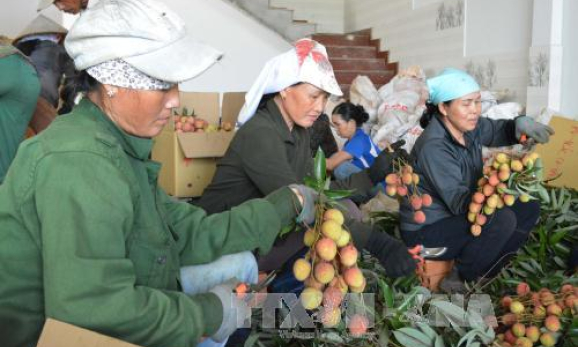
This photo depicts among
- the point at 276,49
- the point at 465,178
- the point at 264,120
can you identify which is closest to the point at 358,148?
the point at 465,178

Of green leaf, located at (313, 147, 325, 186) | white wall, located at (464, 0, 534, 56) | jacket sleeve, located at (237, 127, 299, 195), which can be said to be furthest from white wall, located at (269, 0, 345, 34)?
green leaf, located at (313, 147, 325, 186)

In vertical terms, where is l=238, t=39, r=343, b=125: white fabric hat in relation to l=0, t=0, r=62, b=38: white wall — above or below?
below

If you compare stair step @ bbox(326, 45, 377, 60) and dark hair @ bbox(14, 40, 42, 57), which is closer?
dark hair @ bbox(14, 40, 42, 57)

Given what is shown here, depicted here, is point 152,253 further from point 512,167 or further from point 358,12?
point 358,12

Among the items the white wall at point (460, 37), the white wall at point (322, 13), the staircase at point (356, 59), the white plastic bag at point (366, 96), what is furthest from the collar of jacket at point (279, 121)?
the white wall at point (322, 13)

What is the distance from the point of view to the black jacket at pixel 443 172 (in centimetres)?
203

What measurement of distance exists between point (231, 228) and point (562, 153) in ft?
6.09

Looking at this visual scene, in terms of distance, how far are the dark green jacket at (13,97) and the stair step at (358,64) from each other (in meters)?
4.31

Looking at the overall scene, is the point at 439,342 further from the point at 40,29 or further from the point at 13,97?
the point at 40,29

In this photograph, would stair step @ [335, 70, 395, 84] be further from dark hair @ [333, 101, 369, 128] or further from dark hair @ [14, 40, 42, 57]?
dark hair @ [14, 40, 42, 57]

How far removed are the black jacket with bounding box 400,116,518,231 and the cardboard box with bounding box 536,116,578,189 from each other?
55 cm

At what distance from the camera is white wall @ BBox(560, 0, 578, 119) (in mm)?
3277

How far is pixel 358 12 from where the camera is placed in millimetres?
6219

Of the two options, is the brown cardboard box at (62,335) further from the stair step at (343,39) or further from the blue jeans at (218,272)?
the stair step at (343,39)
